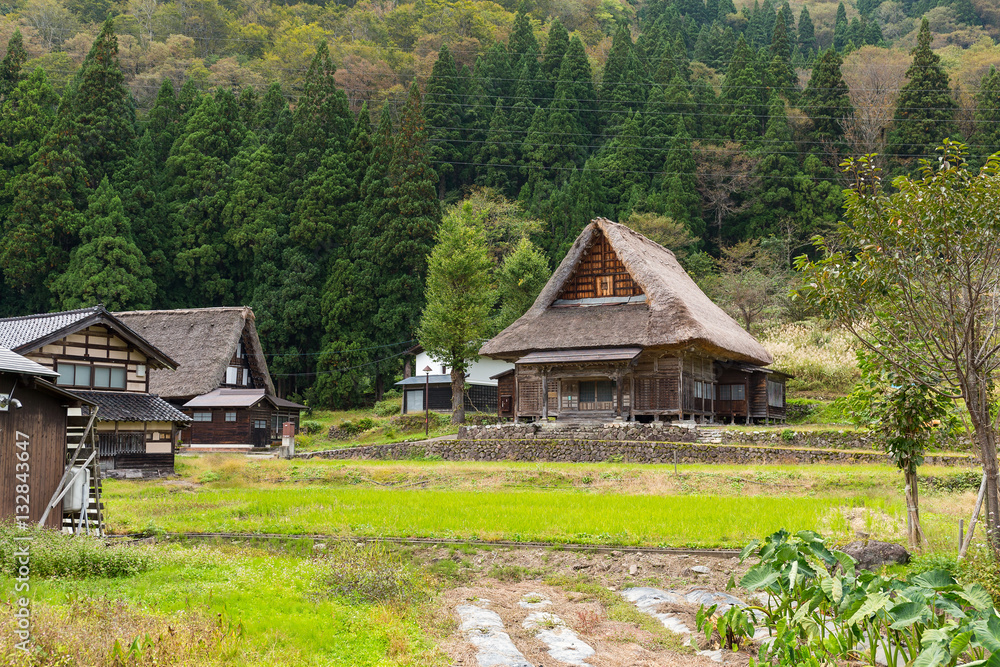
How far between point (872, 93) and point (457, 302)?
37837 mm

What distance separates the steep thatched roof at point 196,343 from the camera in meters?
35.2

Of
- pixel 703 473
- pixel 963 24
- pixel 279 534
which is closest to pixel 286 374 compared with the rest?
pixel 703 473

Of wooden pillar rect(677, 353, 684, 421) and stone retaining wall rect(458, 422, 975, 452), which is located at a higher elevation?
wooden pillar rect(677, 353, 684, 421)

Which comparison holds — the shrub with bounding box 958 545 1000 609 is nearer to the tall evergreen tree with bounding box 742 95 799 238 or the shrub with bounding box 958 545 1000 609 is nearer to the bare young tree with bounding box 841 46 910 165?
the tall evergreen tree with bounding box 742 95 799 238

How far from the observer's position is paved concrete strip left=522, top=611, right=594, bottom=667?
23.4 feet

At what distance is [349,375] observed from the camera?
43.9 metres

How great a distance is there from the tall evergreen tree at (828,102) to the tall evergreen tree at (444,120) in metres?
23.6

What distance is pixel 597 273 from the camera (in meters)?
32.4

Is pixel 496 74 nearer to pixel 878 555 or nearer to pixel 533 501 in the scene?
pixel 533 501

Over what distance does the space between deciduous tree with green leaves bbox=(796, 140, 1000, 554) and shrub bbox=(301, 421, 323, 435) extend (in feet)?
99.4

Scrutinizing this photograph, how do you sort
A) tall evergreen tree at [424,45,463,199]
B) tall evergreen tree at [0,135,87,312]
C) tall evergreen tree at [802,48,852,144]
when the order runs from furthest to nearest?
tall evergreen tree at [424,45,463,199]
tall evergreen tree at [802,48,852,144]
tall evergreen tree at [0,135,87,312]

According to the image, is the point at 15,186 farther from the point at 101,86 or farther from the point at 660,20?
the point at 660,20

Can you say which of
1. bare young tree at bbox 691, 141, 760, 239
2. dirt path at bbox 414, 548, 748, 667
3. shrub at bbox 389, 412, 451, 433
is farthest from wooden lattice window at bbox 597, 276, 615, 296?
bare young tree at bbox 691, 141, 760, 239

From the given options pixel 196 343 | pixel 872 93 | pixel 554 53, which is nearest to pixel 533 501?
pixel 196 343
